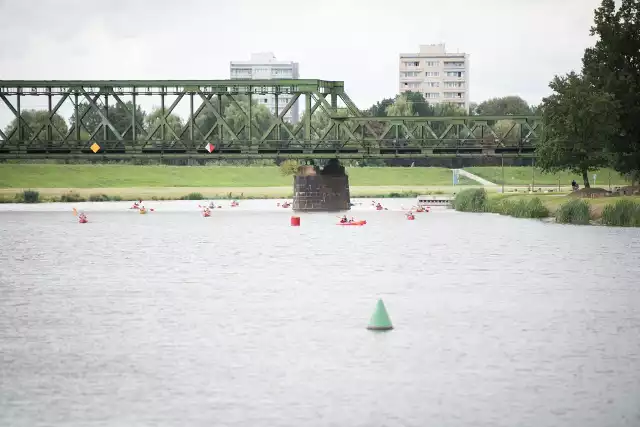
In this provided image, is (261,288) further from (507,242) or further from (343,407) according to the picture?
(507,242)

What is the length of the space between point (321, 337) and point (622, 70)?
9569 cm

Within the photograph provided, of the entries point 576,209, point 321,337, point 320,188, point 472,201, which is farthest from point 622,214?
point 321,337

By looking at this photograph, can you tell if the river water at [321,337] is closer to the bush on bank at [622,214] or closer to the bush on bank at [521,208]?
the bush on bank at [622,214]

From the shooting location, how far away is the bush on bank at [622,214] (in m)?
101

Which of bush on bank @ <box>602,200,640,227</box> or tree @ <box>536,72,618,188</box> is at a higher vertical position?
tree @ <box>536,72,618,188</box>

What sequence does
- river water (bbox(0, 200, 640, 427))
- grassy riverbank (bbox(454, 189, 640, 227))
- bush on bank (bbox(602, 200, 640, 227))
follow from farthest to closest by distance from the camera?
grassy riverbank (bbox(454, 189, 640, 227))
bush on bank (bbox(602, 200, 640, 227))
river water (bbox(0, 200, 640, 427))

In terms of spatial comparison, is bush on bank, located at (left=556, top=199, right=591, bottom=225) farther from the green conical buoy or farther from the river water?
the green conical buoy

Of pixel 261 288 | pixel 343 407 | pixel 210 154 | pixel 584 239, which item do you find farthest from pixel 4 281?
pixel 210 154

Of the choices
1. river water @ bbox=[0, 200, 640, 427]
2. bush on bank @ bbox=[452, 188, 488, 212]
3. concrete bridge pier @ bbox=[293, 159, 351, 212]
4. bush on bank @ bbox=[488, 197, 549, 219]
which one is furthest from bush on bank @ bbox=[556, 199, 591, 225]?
concrete bridge pier @ bbox=[293, 159, 351, 212]

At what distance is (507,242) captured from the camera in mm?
88062

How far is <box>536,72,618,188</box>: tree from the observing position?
401 ft

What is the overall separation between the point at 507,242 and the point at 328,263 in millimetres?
20082

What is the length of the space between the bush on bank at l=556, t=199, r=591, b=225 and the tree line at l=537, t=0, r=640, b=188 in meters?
16.4

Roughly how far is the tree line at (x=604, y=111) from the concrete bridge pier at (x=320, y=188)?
31430 mm
